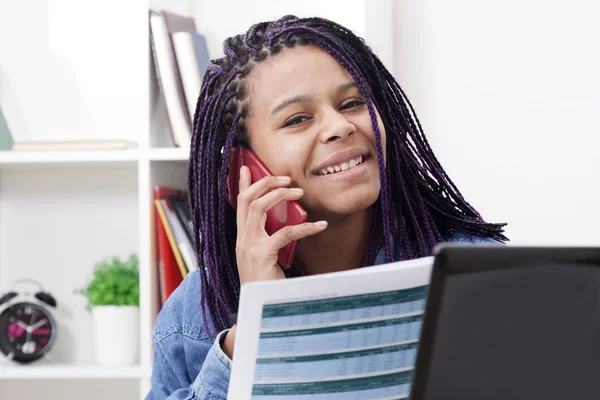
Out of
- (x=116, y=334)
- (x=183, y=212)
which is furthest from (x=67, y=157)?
(x=116, y=334)

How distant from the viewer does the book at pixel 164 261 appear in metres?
2.02

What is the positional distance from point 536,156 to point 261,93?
0.95m

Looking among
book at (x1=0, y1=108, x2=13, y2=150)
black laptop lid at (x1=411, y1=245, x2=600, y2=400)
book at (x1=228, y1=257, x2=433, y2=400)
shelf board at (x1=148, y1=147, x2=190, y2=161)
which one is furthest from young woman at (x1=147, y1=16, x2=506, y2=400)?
book at (x1=0, y1=108, x2=13, y2=150)

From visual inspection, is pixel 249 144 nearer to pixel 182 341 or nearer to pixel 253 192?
pixel 253 192

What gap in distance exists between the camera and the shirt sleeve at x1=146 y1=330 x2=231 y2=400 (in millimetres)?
1087

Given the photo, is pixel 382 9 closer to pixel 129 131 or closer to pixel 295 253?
pixel 129 131

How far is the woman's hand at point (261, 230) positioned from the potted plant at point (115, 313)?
914mm

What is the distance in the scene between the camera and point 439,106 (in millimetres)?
2068

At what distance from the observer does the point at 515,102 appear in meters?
2.02

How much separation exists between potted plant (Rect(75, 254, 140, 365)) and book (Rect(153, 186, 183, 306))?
9 centimetres

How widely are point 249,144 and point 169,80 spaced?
0.76 meters

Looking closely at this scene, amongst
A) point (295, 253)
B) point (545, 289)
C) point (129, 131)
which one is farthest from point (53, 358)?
point (545, 289)

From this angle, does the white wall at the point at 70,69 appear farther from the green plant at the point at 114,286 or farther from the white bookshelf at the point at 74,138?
the green plant at the point at 114,286

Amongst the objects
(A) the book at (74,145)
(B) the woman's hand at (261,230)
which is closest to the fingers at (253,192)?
(B) the woman's hand at (261,230)
